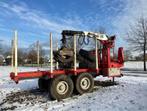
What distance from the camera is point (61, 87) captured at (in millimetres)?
10773

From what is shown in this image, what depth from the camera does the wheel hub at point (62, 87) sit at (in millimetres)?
10723

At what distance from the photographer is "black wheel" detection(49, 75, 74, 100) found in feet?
34.5

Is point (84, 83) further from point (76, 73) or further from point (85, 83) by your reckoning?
point (76, 73)

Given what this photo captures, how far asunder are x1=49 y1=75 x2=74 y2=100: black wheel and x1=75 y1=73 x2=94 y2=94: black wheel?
377 millimetres

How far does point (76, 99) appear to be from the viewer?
10.2m

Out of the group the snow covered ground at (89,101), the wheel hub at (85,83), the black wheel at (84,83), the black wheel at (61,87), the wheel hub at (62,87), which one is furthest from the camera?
the wheel hub at (85,83)

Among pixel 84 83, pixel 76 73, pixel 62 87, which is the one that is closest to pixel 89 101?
pixel 62 87

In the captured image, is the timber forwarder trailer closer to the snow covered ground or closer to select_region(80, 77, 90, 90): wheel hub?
select_region(80, 77, 90, 90): wheel hub

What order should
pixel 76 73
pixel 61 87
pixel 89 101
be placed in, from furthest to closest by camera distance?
pixel 76 73, pixel 61 87, pixel 89 101

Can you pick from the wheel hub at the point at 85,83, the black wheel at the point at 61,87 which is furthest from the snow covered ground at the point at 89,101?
the wheel hub at the point at 85,83

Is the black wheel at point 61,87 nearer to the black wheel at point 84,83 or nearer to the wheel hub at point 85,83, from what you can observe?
the black wheel at point 84,83

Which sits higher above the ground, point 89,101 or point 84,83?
point 84,83

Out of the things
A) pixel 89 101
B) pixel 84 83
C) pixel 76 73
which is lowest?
pixel 89 101

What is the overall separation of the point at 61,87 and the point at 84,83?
1237 millimetres
